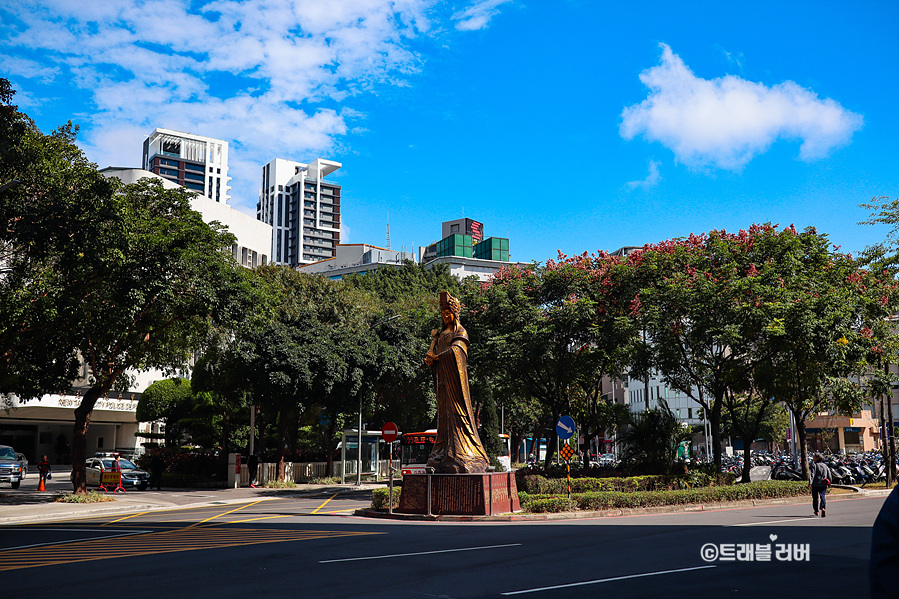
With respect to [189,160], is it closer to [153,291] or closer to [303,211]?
[303,211]

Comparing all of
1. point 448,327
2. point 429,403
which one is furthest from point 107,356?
point 429,403

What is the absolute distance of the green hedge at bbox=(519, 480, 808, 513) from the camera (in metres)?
20.3

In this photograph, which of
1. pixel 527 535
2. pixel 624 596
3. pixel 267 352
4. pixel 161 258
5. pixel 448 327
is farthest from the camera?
pixel 267 352

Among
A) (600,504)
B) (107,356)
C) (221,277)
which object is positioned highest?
(221,277)

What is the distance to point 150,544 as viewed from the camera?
13.4m

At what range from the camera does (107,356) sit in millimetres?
26156

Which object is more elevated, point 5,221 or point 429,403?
point 5,221

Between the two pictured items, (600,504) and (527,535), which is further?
(600,504)

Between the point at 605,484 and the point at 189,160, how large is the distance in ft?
413

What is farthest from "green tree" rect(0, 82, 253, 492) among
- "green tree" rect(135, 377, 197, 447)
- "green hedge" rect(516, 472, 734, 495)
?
"green tree" rect(135, 377, 197, 447)

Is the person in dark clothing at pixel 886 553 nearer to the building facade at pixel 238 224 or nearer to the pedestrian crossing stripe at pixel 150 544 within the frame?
the pedestrian crossing stripe at pixel 150 544

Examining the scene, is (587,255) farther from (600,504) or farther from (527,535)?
(527,535)

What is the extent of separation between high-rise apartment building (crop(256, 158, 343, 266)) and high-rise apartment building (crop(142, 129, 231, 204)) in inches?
587

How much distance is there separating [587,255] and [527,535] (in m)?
16.7
